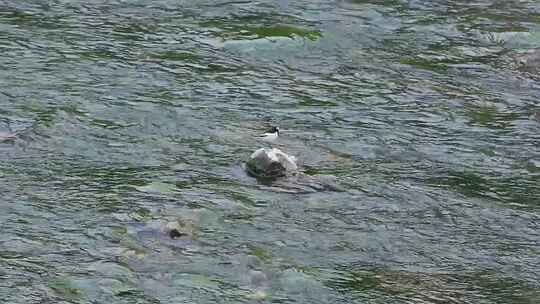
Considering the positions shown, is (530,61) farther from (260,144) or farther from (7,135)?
(7,135)

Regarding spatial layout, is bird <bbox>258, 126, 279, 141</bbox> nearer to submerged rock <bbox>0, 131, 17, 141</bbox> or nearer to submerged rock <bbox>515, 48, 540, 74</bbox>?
submerged rock <bbox>0, 131, 17, 141</bbox>

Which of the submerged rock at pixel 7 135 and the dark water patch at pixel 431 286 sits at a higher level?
the submerged rock at pixel 7 135

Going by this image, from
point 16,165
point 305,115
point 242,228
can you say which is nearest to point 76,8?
point 305,115

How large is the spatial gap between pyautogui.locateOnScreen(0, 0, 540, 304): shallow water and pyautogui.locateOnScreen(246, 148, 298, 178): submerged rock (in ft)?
0.25

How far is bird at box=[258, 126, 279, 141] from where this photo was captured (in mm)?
5824

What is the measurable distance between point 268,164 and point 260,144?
1.38ft

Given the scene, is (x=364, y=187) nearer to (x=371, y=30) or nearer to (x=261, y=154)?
(x=261, y=154)

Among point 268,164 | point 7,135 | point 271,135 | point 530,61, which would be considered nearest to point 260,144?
point 271,135

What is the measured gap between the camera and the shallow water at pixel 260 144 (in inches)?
174

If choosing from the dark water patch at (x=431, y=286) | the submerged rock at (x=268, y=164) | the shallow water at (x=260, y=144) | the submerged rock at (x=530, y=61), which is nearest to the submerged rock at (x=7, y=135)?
the shallow water at (x=260, y=144)

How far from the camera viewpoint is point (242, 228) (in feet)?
15.7

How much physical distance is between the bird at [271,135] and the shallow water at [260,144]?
0.08 meters

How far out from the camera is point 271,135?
5855mm

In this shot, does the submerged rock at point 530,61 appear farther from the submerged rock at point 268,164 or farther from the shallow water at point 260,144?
the submerged rock at point 268,164
